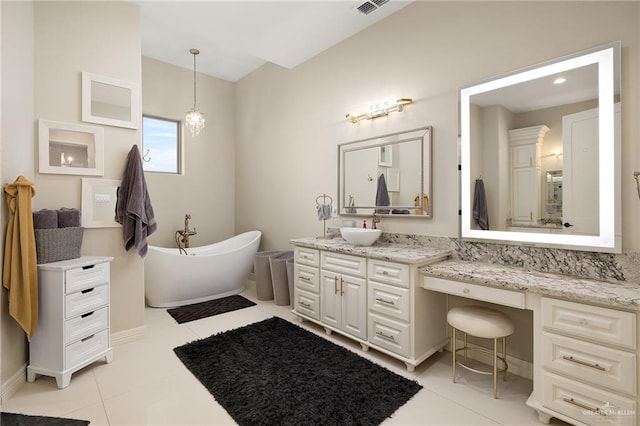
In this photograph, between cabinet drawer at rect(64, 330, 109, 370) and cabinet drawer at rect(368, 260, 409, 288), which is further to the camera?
cabinet drawer at rect(368, 260, 409, 288)

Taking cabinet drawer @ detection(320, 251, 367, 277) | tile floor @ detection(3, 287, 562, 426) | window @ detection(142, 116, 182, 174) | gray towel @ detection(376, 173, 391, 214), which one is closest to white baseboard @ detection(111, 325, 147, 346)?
tile floor @ detection(3, 287, 562, 426)

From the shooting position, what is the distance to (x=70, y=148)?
8.31 ft

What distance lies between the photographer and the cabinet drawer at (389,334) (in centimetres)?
227

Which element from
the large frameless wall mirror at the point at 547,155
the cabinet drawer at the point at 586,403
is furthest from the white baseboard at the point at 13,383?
the large frameless wall mirror at the point at 547,155

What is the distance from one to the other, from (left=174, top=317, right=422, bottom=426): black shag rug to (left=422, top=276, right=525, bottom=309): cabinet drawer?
70 cm

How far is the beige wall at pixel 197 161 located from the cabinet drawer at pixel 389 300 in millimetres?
3364

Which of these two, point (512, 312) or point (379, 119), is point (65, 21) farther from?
point (512, 312)

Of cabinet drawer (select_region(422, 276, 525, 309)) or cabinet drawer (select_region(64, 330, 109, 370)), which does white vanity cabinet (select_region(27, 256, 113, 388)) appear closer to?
cabinet drawer (select_region(64, 330, 109, 370))

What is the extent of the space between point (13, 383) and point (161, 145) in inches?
133

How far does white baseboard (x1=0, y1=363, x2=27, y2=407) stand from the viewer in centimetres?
193

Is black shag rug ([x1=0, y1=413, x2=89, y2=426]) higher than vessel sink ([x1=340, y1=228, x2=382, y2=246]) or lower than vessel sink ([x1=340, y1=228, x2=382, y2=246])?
lower

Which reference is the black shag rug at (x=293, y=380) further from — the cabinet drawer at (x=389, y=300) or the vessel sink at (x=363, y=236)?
the vessel sink at (x=363, y=236)

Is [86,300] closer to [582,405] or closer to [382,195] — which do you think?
[382,195]

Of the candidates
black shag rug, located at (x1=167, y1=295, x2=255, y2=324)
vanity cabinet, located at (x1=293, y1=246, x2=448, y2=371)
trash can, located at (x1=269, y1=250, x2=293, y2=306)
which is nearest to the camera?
vanity cabinet, located at (x1=293, y1=246, x2=448, y2=371)
